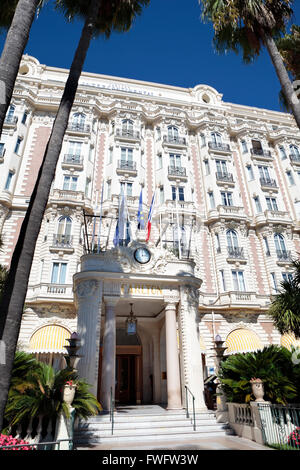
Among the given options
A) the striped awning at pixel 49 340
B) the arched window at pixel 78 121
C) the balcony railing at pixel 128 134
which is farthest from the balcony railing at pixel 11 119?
the striped awning at pixel 49 340

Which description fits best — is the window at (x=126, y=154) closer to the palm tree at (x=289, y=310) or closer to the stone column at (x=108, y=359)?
the stone column at (x=108, y=359)

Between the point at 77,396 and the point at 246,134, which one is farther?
the point at 246,134

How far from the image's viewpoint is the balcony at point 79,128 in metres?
29.6

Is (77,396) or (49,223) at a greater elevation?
(49,223)

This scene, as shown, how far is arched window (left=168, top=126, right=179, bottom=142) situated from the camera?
31.9 metres

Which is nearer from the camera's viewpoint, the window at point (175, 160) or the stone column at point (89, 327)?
the stone column at point (89, 327)

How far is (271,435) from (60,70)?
3989 centimetres

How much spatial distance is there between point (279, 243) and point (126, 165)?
1671 cm

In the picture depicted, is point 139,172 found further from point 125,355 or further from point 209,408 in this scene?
point 209,408

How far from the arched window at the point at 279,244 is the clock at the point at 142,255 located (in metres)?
16.7

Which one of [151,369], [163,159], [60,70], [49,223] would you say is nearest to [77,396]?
[151,369]

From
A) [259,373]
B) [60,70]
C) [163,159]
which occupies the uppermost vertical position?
[60,70]

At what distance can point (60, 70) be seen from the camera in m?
35.8
